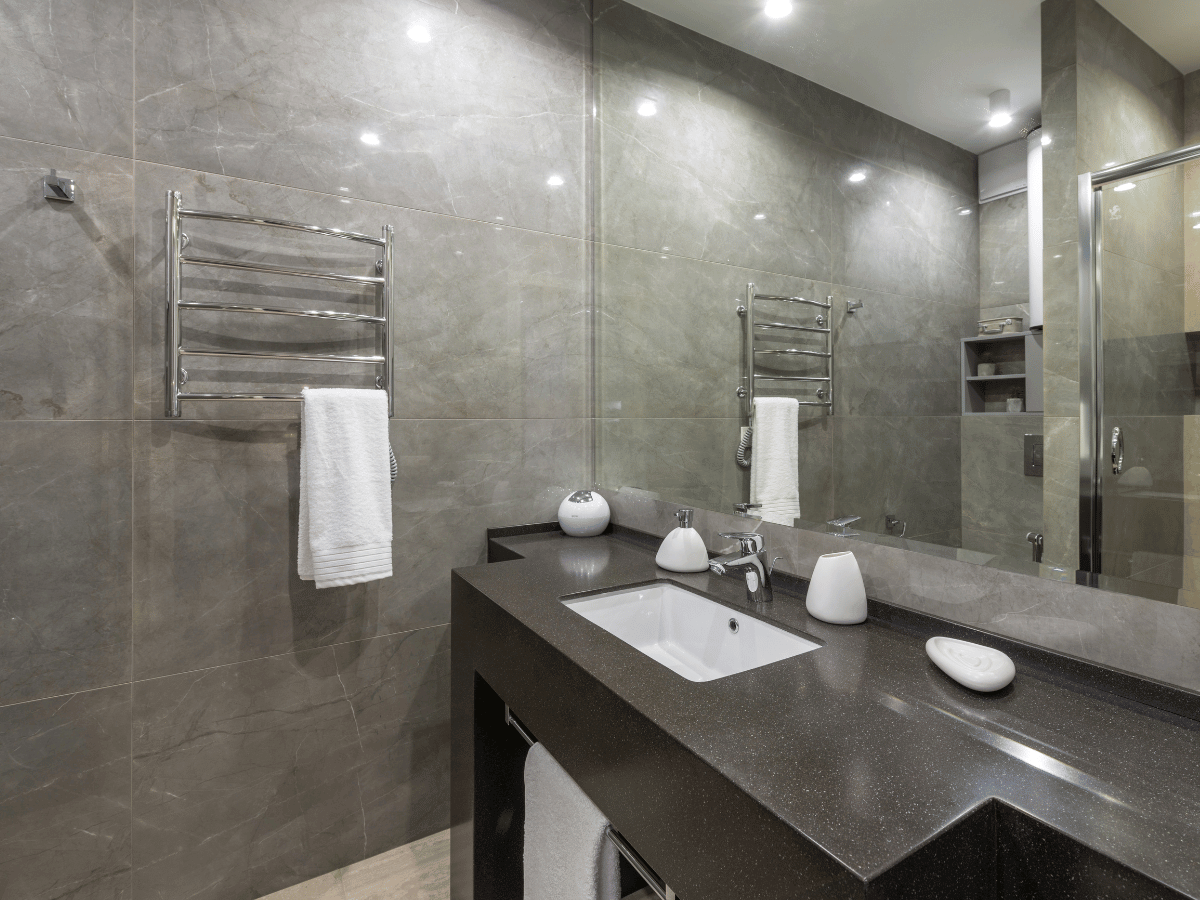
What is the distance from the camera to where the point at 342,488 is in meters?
1.42

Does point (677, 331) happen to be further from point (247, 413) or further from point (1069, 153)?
point (247, 413)

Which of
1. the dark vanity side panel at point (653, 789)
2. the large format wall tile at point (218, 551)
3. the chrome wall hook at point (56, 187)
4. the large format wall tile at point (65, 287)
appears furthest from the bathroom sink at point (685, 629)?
the chrome wall hook at point (56, 187)

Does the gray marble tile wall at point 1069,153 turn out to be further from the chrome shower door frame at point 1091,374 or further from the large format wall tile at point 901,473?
the large format wall tile at point 901,473

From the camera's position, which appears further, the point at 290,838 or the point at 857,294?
the point at 290,838

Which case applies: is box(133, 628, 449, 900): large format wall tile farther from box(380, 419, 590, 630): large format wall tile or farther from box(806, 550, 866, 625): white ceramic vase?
box(806, 550, 866, 625): white ceramic vase

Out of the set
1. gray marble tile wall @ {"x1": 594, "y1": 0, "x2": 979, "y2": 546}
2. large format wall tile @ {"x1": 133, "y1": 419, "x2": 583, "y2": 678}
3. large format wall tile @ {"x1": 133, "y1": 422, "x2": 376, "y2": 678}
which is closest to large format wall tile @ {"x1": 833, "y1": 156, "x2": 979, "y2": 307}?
gray marble tile wall @ {"x1": 594, "y1": 0, "x2": 979, "y2": 546}

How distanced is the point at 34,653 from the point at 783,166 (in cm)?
187

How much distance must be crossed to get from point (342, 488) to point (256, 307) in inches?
18.3

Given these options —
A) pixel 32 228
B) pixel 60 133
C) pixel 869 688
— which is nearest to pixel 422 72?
pixel 60 133

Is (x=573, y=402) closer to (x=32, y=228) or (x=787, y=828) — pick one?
(x=32, y=228)

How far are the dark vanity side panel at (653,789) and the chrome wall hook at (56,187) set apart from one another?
46.5 inches

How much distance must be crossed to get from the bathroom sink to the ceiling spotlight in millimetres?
848

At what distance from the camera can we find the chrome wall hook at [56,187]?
48.0 inches

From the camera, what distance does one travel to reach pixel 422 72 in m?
1.63
